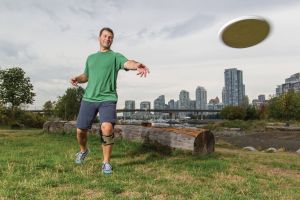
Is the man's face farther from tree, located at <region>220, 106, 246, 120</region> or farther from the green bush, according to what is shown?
tree, located at <region>220, 106, 246, 120</region>

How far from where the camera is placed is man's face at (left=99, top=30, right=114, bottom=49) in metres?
7.59

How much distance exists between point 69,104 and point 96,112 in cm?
7909

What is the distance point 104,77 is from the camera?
7.50 m

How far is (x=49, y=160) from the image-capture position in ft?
27.7

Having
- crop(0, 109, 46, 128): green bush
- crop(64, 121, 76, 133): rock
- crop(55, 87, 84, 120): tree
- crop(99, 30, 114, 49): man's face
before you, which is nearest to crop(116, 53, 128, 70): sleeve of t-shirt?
crop(99, 30, 114, 49): man's face

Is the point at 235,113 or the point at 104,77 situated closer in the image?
the point at 104,77

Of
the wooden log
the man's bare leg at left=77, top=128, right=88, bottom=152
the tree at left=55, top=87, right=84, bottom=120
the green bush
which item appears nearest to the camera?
the man's bare leg at left=77, top=128, right=88, bottom=152

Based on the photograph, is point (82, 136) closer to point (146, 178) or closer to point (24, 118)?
point (146, 178)

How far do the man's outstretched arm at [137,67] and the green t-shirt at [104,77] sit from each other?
12cm

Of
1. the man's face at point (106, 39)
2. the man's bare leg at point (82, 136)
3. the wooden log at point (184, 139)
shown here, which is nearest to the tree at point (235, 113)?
the wooden log at point (184, 139)

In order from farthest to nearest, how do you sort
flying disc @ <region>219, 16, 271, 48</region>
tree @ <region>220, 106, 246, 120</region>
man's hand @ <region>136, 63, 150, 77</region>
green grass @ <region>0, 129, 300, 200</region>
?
tree @ <region>220, 106, 246, 120</region> → flying disc @ <region>219, 16, 271, 48</region> → man's hand @ <region>136, 63, 150, 77</region> → green grass @ <region>0, 129, 300, 200</region>

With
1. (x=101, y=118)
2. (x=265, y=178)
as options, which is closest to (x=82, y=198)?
(x=101, y=118)

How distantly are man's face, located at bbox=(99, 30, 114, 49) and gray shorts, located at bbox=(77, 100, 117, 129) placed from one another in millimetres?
1047

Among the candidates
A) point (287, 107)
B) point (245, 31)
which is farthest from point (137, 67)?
point (287, 107)
